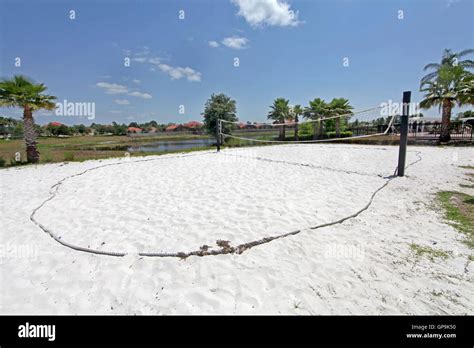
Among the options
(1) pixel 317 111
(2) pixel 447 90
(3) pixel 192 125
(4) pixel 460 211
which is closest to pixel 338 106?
(1) pixel 317 111

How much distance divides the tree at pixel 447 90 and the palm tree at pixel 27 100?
20.8m

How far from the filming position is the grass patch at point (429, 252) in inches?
99.2

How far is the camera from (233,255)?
2.57m

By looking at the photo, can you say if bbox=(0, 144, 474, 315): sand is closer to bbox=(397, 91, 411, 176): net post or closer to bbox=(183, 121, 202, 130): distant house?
bbox=(397, 91, 411, 176): net post

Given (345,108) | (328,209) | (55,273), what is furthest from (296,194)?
(345,108)

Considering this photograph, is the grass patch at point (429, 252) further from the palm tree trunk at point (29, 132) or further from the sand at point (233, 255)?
the palm tree trunk at point (29, 132)

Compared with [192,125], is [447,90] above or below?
below

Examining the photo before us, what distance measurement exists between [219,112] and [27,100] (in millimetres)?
14578

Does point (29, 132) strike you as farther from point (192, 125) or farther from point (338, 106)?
point (192, 125)

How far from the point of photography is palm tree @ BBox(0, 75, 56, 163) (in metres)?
8.20

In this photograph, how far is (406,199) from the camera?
4.46 m

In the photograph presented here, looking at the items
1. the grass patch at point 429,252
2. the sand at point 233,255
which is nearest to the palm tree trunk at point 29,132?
the sand at point 233,255
